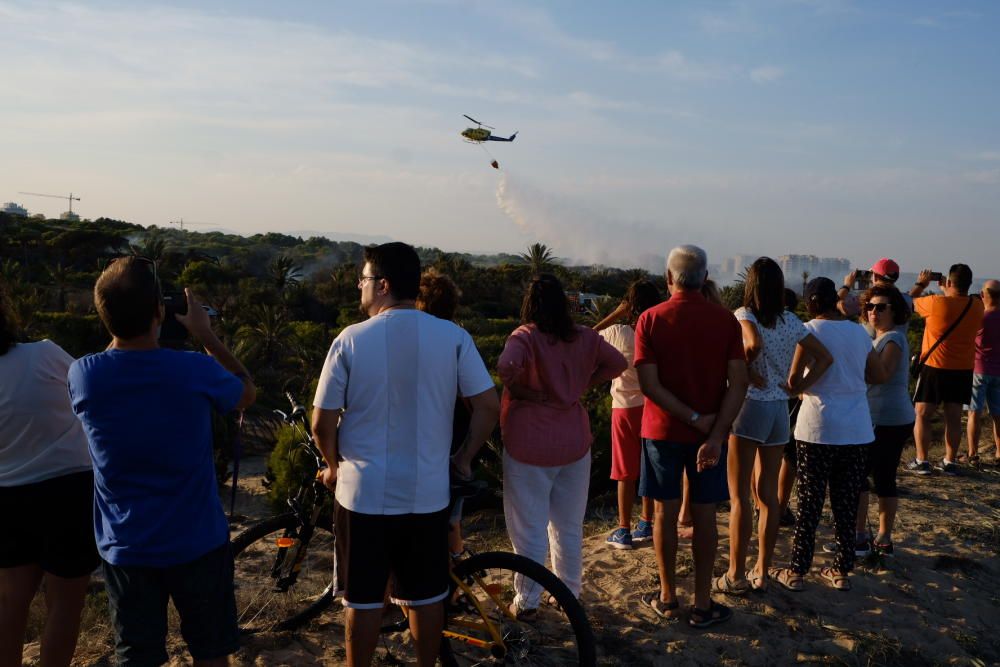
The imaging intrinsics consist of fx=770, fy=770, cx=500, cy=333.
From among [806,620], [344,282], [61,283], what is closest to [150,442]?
[806,620]

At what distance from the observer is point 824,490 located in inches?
178

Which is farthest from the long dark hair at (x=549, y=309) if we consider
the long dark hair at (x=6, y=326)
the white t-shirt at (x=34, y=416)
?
the long dark hair at (x=6, y=326)

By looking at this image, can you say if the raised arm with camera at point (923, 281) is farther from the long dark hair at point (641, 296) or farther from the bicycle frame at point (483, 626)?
the bicycle frame at point (483, 626)

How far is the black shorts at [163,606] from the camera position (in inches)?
101

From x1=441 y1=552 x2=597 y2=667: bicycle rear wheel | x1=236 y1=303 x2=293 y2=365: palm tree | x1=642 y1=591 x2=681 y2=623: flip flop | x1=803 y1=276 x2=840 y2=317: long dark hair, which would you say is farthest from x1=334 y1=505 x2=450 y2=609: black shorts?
x1=236 y1=303 x2=293 y2=365: palm tree

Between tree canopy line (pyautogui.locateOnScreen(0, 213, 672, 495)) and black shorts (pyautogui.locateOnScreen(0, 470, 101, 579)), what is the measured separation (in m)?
2.23

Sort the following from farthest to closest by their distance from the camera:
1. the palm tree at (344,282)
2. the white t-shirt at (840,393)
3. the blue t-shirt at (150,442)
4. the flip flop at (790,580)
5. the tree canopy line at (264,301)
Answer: the palm tree at (344,282), the tree canopy line at (264,301), the flip flop at (790,580), the white t-shirt at (840,393), the blue t-shirt at (150,442)

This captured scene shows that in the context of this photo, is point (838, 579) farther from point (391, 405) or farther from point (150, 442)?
point (150, 442)

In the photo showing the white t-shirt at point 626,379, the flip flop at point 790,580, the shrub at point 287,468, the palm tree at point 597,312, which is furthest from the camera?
the palm tree at point 597,312

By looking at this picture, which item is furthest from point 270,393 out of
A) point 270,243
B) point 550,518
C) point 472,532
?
point 270,243

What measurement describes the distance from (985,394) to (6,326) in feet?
26.4

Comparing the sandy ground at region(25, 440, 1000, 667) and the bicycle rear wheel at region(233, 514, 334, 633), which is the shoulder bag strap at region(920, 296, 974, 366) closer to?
the sandy ground at region(25, 440, 1000, 667)

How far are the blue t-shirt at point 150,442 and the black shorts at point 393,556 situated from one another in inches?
20.6

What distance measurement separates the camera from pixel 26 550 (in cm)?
299
